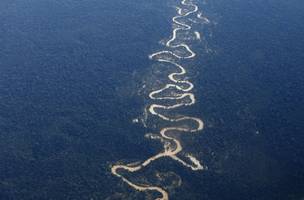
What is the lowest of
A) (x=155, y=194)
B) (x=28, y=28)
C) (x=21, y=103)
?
(x=155, y=194)

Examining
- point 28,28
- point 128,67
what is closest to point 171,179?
point 128,67

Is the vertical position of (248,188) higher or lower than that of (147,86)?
lower

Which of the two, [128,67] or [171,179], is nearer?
[171,179]

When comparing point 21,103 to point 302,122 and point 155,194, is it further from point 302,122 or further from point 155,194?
point 302,122

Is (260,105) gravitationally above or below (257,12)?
below

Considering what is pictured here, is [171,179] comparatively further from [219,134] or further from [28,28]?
[28,28]

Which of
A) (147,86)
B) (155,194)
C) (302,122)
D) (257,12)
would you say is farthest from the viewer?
(257,12)

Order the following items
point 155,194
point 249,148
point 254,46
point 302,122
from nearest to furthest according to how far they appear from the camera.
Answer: point 155,194, point 249,148, point 302,122, point 254,46

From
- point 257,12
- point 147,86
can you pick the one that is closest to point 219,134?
point 147,86

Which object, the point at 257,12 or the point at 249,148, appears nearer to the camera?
the point at 249,148
